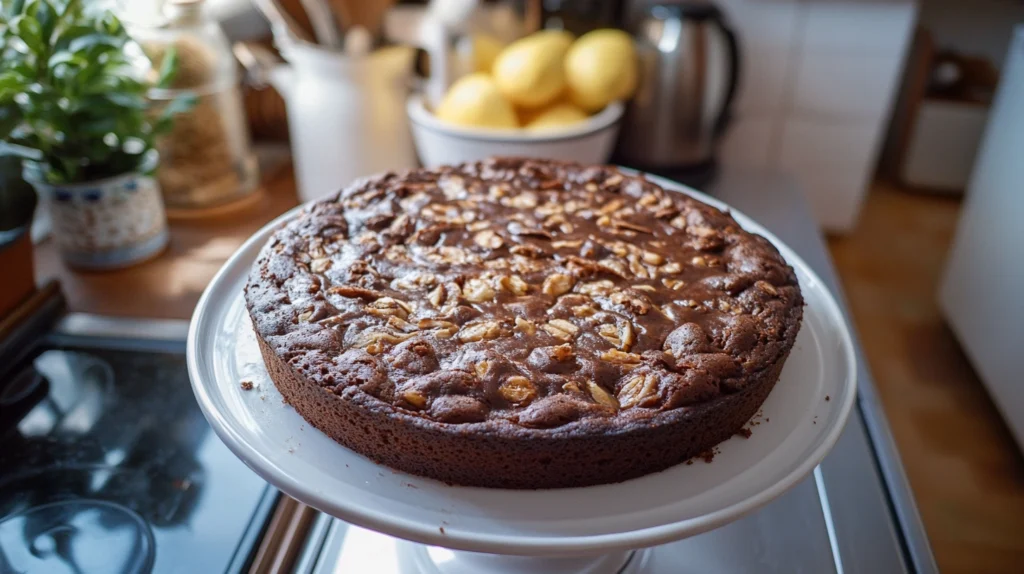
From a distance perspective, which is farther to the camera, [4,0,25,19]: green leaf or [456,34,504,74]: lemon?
[456,34,504,74]: lemon

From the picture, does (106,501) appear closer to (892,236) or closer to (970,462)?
(970,462)

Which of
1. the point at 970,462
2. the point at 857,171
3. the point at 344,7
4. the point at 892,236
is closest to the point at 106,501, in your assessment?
the point at 344,7

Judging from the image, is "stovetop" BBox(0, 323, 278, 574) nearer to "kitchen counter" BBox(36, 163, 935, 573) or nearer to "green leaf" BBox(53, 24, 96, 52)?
"kitchen counter" BBox(36, 163, 935, 573)

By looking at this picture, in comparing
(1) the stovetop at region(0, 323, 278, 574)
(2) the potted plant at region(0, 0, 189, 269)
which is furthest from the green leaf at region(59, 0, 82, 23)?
(1) the stovetop at region(0, 323, 278, 574)

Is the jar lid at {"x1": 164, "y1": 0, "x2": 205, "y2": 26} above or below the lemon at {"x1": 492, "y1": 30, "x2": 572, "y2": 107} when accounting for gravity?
above

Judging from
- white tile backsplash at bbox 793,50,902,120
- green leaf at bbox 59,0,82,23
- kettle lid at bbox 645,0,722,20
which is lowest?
white tile backsplash at bbox 793,50,902,120
